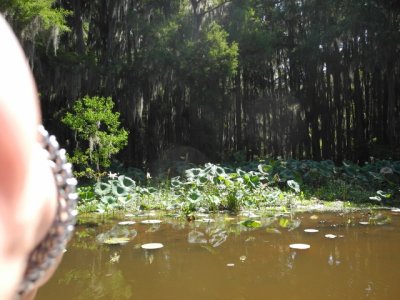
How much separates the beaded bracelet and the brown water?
1705mm

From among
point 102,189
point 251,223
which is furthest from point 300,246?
point 102,189

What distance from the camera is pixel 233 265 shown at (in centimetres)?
252

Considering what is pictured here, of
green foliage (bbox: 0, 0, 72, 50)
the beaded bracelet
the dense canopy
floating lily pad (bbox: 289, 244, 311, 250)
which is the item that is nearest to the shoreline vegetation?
floating lily pad (bbox: 289, 244, 311, 250)

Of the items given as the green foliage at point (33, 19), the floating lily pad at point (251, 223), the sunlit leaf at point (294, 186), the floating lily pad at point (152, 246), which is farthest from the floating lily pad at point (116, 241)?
the green foliage at point (33, 19)

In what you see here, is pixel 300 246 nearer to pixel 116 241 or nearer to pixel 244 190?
pixel 116 241

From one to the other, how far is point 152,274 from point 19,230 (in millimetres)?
2170

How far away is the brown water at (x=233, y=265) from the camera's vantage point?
205cm

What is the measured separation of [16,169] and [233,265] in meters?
2.36

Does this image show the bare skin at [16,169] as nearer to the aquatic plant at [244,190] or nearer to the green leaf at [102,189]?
the aquatic plant at [244,190]

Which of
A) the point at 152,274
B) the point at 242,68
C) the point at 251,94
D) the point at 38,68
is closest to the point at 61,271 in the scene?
the point at 152,274

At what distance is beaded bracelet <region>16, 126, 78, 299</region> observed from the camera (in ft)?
1.13

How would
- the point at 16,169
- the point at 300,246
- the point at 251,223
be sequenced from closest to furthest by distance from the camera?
1. the point at 16,169
2. the point at 300,246
3. the point at 251,223

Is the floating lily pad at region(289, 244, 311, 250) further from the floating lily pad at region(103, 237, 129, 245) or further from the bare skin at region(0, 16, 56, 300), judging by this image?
the bare skin at region(0, 16, 56, 300)

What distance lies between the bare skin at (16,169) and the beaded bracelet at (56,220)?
28mm
